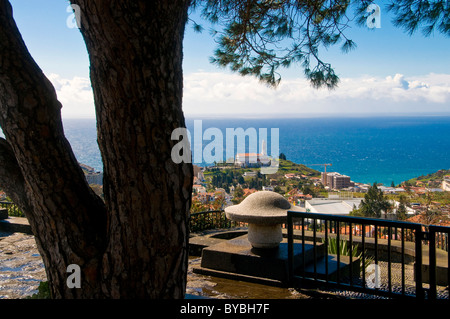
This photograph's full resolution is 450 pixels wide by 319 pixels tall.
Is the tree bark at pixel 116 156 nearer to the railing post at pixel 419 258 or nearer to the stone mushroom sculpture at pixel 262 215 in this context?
the railing post at pixel 419 258

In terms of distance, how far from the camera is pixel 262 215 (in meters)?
6.24

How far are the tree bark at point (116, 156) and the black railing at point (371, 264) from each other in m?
3.00

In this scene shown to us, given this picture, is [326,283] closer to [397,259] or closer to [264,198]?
[264,198]

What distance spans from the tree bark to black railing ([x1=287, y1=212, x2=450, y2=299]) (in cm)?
300

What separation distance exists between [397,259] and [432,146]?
7595 inches

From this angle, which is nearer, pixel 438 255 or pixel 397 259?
pixel 438 255

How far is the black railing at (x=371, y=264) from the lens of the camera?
4.55 meters

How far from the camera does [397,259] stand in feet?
26.1

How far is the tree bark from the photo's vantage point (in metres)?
2.21

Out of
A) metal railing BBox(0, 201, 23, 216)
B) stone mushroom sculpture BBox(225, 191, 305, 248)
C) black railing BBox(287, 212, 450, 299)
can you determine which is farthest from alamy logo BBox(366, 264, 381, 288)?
metal railing BBox(0, 201, 23, 216)

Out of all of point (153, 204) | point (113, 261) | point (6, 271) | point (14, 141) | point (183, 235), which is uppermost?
point (14, 141)

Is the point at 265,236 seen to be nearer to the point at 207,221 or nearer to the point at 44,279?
the point at 44,279


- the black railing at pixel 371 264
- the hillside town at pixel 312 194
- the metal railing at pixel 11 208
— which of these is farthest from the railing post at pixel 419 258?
the metal railing at pixel 11 208

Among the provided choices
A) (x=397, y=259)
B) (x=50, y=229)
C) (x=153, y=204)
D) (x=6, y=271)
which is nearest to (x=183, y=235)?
(x=153, y=204)
